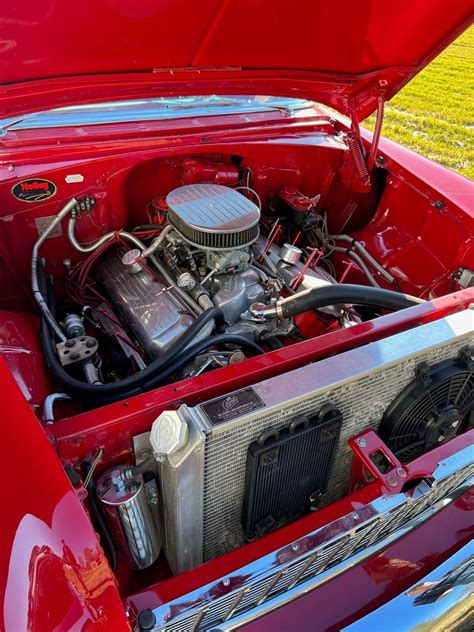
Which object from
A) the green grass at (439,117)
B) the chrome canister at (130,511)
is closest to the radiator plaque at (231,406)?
the chrome canister at (130,511)

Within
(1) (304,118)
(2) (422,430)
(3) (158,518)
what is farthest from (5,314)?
(1) (304,118)

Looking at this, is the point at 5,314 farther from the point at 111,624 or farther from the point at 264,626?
the point at 264,626

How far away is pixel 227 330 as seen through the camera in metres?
1.59

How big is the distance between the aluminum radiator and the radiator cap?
0.02m

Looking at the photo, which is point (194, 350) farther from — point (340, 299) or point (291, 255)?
point (291, 255)

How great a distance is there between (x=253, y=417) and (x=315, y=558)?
0.31m

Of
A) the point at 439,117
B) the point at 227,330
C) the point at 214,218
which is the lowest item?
the point at 227,330

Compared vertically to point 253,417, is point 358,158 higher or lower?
higher

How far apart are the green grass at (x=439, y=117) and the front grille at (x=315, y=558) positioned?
14.9 ft

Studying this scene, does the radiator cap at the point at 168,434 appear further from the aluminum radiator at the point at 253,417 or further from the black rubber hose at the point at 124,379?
the black rubber hose at the point at 124,379

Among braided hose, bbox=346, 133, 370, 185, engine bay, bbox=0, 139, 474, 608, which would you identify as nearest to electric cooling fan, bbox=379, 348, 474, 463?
engine bay, bbox=0, 139, 474, 608

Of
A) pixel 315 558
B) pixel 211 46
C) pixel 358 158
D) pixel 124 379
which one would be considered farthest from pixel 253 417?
pixel 358 158

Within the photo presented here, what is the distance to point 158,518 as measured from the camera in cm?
122

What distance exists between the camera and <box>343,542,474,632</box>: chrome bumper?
1.03 m
